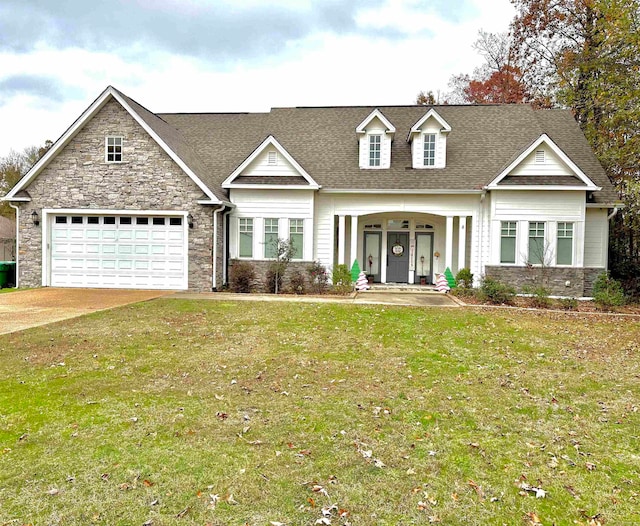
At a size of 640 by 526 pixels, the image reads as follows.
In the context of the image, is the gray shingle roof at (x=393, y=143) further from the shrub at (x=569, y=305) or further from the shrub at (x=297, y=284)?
the shrub at (x=569, y=305)

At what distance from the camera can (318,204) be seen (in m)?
17.4

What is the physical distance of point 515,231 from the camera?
16234mm

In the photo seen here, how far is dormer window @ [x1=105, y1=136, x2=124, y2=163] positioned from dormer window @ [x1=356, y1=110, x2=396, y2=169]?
893 cm

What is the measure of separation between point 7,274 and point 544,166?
68.1 ft

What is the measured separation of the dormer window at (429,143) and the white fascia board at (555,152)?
8.14ft

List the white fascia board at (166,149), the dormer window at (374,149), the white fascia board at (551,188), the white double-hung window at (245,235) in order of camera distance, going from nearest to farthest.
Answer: the white fascia board at (166,149), the white fascia board at (551,188), the white double-hung window at (245,235), the dormer window at (374,149)

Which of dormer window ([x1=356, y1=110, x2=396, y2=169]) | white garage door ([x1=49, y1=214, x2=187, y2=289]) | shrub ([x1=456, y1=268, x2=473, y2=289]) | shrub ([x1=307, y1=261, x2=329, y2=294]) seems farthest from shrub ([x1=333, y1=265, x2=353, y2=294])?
white garage door ([x1=49, y1=214, x2=187, y2=289])

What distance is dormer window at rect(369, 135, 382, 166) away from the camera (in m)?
17.9

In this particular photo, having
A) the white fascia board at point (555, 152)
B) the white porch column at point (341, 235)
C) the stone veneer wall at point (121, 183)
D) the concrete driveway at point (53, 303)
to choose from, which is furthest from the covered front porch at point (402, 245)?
the concrete driveway at point (53, 303)

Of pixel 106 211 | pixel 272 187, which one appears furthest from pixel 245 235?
pixel 106 211

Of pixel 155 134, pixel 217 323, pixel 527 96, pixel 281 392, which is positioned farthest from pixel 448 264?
pixel 527 96

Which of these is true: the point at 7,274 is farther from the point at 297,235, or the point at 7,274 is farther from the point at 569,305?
the point at 569,305

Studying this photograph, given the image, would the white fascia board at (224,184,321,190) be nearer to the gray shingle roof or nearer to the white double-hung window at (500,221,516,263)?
the gray shingle roof

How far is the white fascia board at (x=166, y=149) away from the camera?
1496cm
